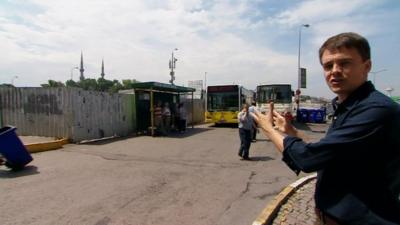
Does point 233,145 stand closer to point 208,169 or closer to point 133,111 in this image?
point 208,169

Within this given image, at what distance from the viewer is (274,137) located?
2096 millimetres

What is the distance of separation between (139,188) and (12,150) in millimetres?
3873

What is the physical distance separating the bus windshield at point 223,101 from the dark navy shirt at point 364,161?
21.9 metres

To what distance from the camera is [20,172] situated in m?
8.59

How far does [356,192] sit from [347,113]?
0.41 metres

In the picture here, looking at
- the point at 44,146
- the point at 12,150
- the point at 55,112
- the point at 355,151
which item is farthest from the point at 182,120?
the point at 355,151

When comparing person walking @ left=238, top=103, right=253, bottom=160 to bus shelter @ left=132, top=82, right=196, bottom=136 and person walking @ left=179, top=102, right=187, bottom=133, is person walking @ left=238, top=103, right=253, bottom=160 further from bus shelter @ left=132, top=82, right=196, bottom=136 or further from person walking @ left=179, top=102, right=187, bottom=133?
person walking @ left=179, top=102, right=187, bottom=133

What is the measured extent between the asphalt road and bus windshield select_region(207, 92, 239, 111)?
1182 centimetres

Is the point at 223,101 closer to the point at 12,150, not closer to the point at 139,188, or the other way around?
the point at 12,150

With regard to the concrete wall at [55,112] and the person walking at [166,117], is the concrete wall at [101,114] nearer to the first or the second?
the concrete wall at [55,112]

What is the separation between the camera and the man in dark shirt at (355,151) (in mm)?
1669

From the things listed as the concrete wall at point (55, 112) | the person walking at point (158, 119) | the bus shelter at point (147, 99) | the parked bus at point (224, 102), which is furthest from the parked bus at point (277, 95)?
the concrete wall at point (55, 112)

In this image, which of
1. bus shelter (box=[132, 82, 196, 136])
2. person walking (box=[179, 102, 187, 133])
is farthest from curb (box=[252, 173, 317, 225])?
person walking (box=[179, 102, 187, 133])

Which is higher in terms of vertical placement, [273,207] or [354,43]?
[354,43]
